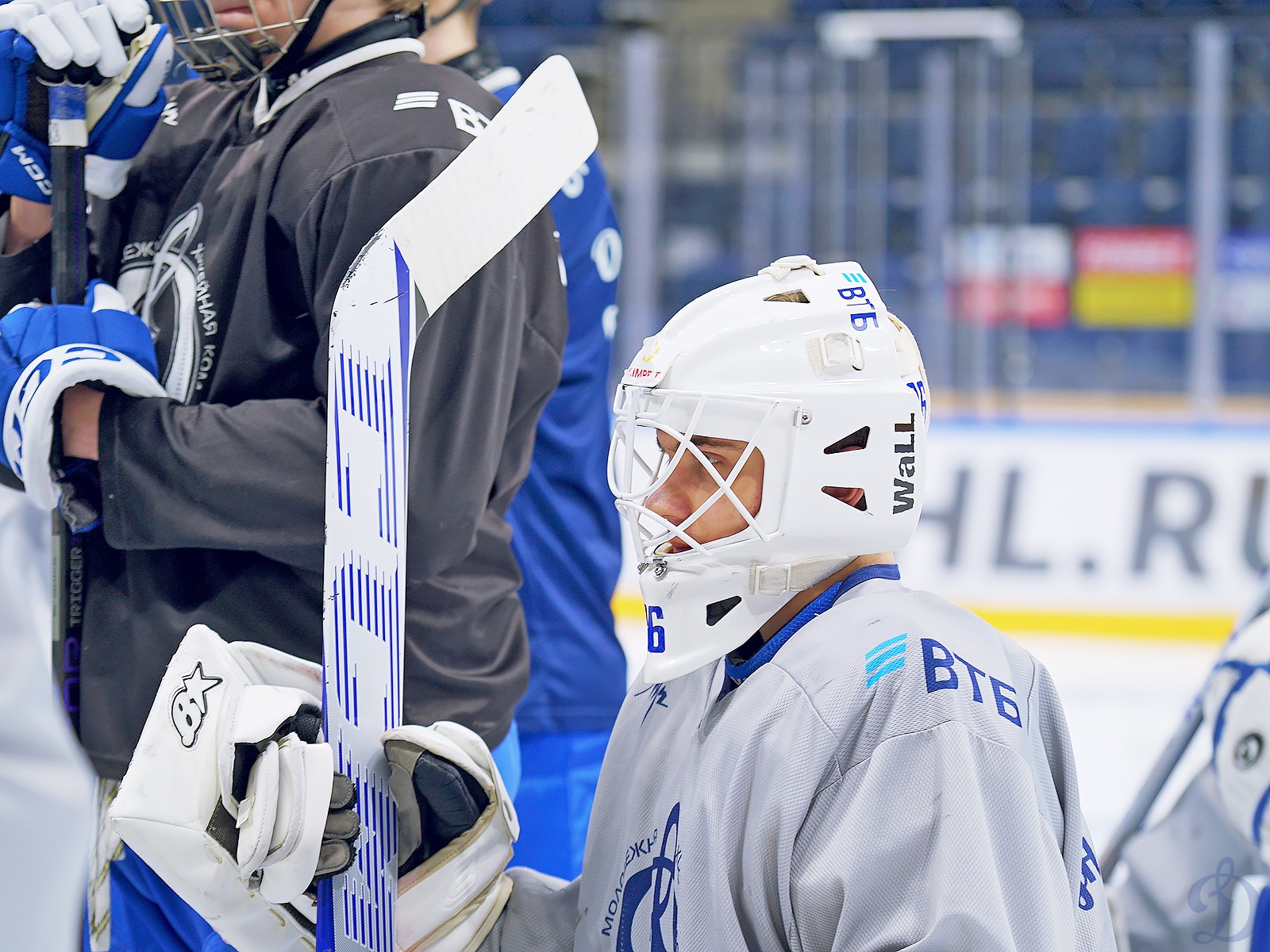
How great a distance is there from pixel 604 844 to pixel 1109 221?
5.60m

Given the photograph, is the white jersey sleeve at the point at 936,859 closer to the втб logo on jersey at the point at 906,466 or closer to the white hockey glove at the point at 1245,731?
the втб logo on jersey at the point at 906,466

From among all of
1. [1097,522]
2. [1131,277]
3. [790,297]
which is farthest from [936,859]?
[1131,277]

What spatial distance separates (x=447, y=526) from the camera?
3.82ft

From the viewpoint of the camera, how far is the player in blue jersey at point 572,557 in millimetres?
1894

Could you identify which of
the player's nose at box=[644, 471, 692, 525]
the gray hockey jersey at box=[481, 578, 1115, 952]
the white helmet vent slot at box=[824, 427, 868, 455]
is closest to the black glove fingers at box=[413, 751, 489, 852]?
the gray hockey jersey at box=[481, 578, 1115, 952]

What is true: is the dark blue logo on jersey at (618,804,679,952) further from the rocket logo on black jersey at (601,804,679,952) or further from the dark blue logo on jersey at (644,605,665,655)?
the dark blue logo on jersey at (644,605,665,655)

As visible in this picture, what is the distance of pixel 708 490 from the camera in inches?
41.9

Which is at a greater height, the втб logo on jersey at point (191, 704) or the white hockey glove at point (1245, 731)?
the втб logo on jersey at point (191, 704)

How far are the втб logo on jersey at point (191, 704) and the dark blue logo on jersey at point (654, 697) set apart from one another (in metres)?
0.31

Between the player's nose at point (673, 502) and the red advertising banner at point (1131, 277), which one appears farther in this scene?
the red advertising banner at point (1131, 277)

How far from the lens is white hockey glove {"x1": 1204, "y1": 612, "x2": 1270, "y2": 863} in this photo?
1641mm

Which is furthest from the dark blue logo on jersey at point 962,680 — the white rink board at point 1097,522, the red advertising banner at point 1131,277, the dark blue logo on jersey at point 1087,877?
the red advertising banner at point 1131,277

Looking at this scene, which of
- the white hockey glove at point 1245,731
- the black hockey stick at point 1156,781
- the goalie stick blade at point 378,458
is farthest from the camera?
the black hockey stick at point 1156,781

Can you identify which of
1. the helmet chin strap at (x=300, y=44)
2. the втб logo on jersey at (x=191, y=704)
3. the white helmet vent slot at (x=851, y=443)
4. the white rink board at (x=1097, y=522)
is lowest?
the white rink board at (x=1097, y=522)
